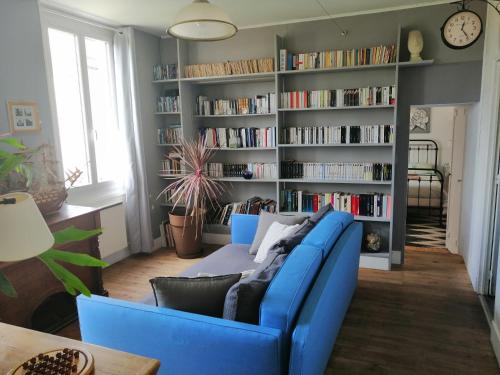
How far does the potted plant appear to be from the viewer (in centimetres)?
446

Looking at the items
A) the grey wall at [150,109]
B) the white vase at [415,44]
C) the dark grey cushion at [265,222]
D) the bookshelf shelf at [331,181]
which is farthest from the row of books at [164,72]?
the white vase at [415,44]

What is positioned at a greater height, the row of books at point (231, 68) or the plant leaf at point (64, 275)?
the row of books at point (231, 68)

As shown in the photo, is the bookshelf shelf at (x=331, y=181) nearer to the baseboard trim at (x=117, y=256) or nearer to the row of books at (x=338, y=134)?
the row of books at (x=338, y=134)

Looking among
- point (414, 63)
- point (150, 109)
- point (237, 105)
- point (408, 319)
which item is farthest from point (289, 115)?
point (408, 319)

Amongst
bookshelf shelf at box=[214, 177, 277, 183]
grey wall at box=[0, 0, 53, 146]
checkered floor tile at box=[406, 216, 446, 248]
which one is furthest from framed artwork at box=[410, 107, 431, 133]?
grey wall at box=[0, 0, 53, 146]

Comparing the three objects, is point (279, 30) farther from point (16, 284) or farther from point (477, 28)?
point (16, 284)

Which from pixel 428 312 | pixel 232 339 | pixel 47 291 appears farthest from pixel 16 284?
pixel 428 312

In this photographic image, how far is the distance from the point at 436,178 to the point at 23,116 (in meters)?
6.65

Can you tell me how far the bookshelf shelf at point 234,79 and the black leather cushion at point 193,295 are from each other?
9.95 ft

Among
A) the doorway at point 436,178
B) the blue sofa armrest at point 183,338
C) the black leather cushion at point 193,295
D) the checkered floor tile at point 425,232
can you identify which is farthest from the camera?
the checkered floor tile at point 425,232

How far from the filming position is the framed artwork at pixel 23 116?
3127 mm

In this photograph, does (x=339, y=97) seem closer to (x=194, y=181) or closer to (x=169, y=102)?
(x=194, y=181)

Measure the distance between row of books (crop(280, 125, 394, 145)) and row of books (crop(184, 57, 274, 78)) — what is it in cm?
77

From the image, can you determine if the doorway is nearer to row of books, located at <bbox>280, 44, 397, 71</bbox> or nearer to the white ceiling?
row of books, located at <bbox>280, 44, 397, 71</bbox>
